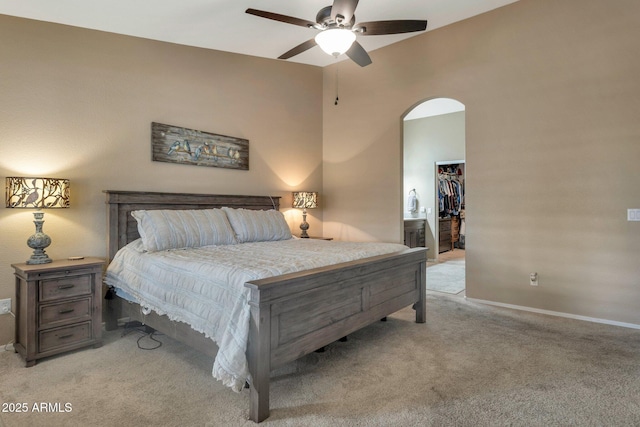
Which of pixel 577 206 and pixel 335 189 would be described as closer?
pixel 577 206

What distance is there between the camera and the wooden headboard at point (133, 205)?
10.6 feet

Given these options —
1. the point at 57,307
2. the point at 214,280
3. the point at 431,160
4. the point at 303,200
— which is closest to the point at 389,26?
the point at 214,280

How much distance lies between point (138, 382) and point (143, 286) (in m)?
0.71

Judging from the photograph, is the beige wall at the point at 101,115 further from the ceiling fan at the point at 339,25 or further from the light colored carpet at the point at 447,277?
the light colored carpet at the point at 447,277

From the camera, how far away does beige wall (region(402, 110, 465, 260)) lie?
6.88 metres

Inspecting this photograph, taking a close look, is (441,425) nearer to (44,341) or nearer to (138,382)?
(138,382)

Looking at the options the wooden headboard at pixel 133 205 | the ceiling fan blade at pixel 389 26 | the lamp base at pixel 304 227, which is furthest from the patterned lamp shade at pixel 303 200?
the ceiling fan blade at pixel 389 26

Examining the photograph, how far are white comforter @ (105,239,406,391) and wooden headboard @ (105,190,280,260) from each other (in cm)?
22

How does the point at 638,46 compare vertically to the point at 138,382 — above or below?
above

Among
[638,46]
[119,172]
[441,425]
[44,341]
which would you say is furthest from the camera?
[119,172]

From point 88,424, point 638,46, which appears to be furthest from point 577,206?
point 88,424

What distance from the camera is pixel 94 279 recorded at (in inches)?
111

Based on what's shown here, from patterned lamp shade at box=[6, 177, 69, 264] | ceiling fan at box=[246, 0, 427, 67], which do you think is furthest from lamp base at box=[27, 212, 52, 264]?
ceiling fan at box=[246, 0, 427, 67]

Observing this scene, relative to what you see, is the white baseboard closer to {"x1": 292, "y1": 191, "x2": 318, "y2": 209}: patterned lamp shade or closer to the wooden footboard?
the wooden footboard
